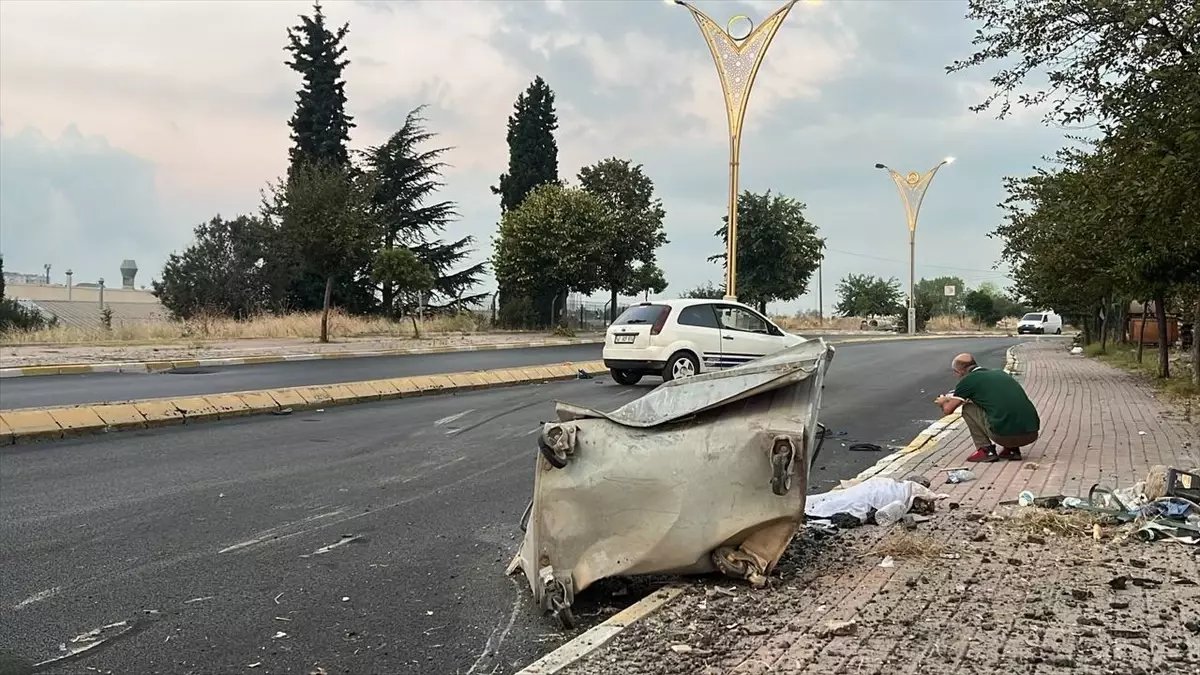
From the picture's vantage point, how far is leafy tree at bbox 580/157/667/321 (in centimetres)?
4291

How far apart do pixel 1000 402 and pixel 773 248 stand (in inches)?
1527

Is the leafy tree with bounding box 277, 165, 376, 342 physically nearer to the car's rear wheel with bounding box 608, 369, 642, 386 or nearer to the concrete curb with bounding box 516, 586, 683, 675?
the car's rear wheel with bounding box 608, 369, 642, 386

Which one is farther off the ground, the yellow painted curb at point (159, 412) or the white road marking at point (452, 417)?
the yellow painted curb at point (159, 412)

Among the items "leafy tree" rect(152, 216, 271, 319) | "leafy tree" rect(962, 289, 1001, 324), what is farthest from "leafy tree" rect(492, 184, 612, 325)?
"leafy tree" rect(962, 289, 1001, 324)

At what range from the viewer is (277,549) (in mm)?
5770

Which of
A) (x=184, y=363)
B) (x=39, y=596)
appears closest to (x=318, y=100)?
(x=184, y=363)

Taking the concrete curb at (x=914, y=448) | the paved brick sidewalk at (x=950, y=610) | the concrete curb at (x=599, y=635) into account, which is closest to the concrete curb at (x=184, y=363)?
the concrete curb at (x=914, y=448)

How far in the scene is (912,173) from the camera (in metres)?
44.6

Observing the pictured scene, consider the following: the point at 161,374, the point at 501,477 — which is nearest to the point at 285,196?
the point at 161,374

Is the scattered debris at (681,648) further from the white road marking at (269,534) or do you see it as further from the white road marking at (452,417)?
the white road marking at (452,417)

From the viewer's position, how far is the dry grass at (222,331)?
2845cm

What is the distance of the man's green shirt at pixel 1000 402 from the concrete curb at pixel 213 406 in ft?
30.1

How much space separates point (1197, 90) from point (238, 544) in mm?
8766

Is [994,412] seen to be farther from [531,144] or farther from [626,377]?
[531,144]
